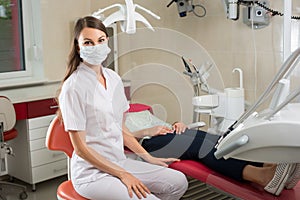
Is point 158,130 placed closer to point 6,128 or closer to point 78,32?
point 78,32

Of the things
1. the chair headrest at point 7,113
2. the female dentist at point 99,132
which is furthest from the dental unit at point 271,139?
the chair headrest at point 7,113

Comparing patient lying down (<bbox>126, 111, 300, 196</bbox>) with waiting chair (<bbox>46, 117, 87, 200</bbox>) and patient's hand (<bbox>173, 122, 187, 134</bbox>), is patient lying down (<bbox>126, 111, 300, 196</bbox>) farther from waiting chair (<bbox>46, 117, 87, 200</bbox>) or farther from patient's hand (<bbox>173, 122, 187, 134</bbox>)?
waiting chair (<bbox>46, 117, 87, 200</bbox>)

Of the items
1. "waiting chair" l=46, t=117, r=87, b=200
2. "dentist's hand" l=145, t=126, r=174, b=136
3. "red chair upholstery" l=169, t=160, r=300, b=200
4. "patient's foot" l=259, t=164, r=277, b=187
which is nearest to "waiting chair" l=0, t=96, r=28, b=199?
"waiting chair" l=46, t=117, r=87, b=200

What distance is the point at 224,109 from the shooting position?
8.16 ft

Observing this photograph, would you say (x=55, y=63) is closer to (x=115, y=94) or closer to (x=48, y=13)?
(x=48, y=13)

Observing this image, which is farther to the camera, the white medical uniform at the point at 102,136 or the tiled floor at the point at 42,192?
the tiled floor at the point at 42,192

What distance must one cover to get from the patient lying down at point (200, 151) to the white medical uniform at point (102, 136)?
174mm

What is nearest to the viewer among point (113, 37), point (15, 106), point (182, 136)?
point (182, 136)

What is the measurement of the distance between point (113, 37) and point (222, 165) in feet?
5.78

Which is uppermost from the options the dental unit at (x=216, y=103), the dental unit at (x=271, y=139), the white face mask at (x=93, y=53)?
the white face mask at (x=93, y=53)

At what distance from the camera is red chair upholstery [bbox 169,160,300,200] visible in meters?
1.62

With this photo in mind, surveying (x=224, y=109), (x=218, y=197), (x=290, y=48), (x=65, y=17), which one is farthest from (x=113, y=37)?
(x=218, y=197)

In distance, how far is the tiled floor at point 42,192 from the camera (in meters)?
2.85

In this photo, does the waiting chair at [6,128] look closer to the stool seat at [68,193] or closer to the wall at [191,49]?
the wall at [191,49]
